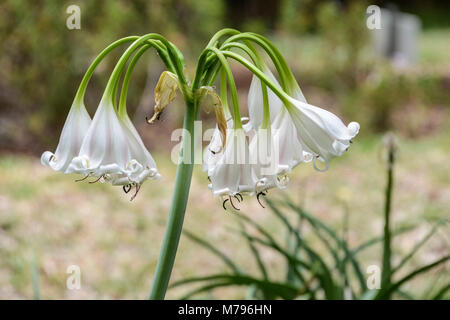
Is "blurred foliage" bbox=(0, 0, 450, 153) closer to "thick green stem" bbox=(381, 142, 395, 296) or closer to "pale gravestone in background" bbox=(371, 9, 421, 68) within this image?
"pale gravestone in background" bbox=(371, 9, 421, 68)

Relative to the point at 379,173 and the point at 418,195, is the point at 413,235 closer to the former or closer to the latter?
the point at 418,195

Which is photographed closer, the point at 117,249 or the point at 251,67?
the point at 251,67

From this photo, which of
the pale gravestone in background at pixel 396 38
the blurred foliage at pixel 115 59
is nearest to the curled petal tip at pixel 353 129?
the blurred foliage at pixel 115 59

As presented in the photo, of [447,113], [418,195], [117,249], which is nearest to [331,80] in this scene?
[447,113]

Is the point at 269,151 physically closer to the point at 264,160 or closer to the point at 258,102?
the point at 264,160

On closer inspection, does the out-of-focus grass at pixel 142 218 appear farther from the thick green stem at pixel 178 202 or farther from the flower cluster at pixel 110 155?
the flower cluster at pixel 110 155

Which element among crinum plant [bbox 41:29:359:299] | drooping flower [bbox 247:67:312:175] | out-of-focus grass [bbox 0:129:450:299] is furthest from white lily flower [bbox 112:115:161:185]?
out-of-focus grass [bbox 0:129:450:299]
